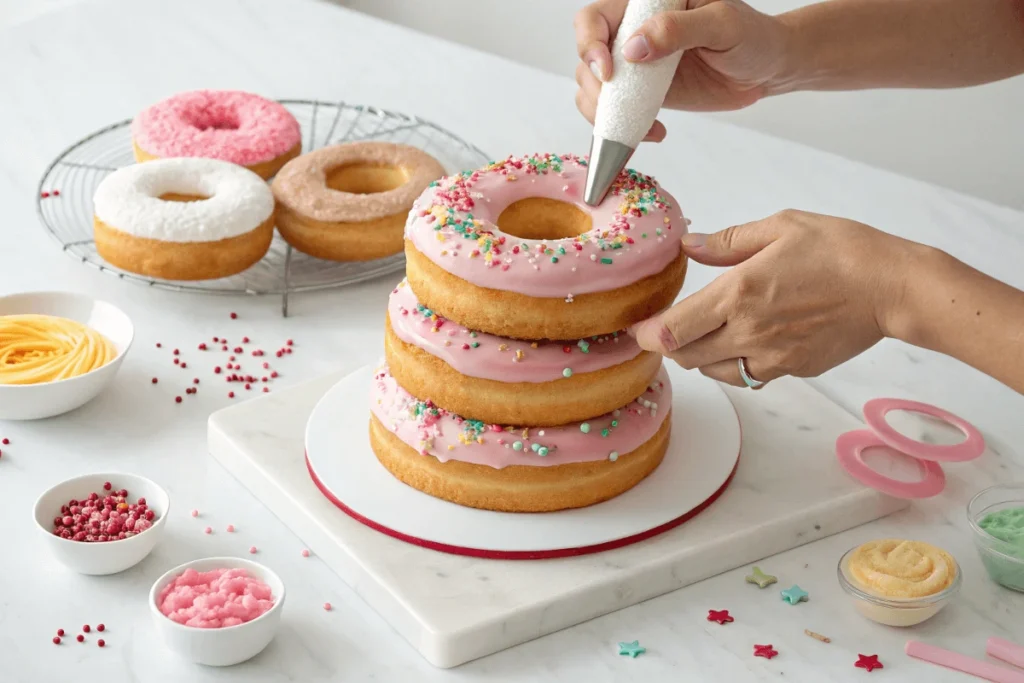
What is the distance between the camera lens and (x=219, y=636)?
143cm

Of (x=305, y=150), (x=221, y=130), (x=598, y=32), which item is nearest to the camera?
(x=598, y=32)

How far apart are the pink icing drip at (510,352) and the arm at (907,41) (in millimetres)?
650

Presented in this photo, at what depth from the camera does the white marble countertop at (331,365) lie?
4.96ft

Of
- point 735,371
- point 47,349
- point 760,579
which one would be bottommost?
point 47,349

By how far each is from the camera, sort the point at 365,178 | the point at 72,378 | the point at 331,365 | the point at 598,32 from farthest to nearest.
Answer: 1. the point at 365,178
2. the point at 331,365
3. the point at 72,378
4. the point at 598,32

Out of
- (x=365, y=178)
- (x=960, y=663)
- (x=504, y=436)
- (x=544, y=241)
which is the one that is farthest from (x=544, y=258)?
(x=365, y=178)

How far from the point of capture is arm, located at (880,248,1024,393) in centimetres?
146

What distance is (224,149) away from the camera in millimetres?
2490

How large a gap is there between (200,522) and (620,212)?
2.38 ft

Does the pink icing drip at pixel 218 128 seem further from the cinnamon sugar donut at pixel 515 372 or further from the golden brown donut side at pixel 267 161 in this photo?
the cinnamon sugar donut at pixel 515 372

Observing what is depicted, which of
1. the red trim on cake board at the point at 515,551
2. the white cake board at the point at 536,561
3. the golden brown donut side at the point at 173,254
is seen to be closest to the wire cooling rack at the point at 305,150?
the golden brown donut side at the point at 173,254

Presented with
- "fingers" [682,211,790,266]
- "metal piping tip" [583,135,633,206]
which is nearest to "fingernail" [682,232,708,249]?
"fingers" [682,211,790,266]

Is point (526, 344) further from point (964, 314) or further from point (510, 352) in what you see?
point (964, 314)

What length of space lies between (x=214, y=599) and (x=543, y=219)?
28.0 inches
